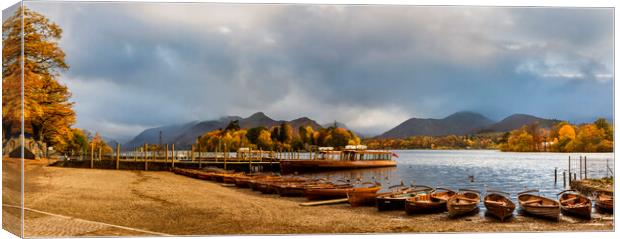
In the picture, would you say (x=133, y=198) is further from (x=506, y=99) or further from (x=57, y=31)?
(x=506, y=99)

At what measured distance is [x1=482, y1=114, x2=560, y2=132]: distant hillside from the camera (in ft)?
47.3

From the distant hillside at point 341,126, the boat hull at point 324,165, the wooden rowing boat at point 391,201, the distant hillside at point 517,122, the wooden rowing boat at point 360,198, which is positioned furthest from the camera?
the boat hull at point 324,165

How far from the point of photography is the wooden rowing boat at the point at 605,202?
1390 centimetres


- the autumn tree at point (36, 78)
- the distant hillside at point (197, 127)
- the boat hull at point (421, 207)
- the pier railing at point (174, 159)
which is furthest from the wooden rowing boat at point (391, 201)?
the autumn tree at point (36, 78)

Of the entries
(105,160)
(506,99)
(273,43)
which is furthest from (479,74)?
(105,160)

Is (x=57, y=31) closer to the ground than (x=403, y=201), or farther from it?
farther from it

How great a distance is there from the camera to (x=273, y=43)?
14.0m

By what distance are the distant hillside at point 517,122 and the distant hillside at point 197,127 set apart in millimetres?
4746

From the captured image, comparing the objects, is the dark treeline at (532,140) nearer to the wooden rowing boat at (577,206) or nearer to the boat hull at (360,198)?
the wooden rowing boat at (577,206)

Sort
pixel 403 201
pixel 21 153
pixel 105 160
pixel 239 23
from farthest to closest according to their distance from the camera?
pixel 105 160
pixel 403 201
pixel 239 23
pixel 21 153

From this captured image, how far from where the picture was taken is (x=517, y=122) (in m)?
14.7

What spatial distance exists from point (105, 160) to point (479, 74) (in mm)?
15508

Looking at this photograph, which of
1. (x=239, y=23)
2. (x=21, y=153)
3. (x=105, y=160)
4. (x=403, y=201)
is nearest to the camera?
(x=21, y=153)

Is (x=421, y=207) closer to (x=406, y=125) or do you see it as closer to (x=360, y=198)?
(x=360, y=198)
